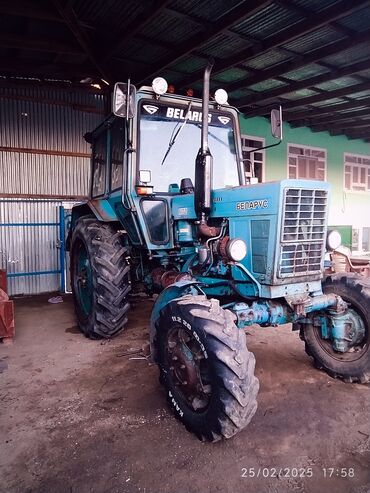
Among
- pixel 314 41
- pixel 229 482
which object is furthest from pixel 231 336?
pixel 314 41

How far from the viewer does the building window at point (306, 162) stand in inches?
393

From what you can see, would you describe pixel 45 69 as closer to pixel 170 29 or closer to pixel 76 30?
pixel 76 30

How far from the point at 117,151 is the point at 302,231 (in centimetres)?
243

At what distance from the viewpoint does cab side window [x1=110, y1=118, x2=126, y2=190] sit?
4316 millimetres

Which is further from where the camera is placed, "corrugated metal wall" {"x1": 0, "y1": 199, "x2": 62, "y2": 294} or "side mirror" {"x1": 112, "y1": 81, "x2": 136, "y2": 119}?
"corrugated metal wall" {"x1": 0, "y1": 199, "x2": 62, "y2": 294}

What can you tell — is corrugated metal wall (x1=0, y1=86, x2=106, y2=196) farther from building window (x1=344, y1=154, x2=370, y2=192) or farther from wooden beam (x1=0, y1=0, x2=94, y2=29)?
building window (x1=344, y1=154, x2=370, y2=192)

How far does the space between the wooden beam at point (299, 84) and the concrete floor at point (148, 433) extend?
4.95 m

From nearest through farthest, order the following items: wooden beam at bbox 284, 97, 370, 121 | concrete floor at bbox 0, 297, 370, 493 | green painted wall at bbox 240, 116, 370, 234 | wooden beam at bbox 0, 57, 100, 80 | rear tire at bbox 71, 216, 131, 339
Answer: concrete floor at bbox 0, 297, 370, 493 < rear tire at bbox 71, 216, 131, 339 < wooden beam at bbox 0, 57, 100, 80 < wooden beam at bbox 284, 97, 370, 121 < green painted wall at bbox 240, 116, 370, 234

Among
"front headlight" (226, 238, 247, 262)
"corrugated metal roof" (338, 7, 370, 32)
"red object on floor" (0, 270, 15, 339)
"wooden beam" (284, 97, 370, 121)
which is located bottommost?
"red object on floor" (0, 270, 15, 339)

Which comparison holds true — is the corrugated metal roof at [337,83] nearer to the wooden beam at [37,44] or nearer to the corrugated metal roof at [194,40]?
the corrugated metal roof at [194,40]

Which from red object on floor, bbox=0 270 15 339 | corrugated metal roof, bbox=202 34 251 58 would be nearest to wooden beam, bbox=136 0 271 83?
corrugated metal roof, bbox=202 34 251 58

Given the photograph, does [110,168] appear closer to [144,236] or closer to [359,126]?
[144,236]

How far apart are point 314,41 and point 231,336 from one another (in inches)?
205
